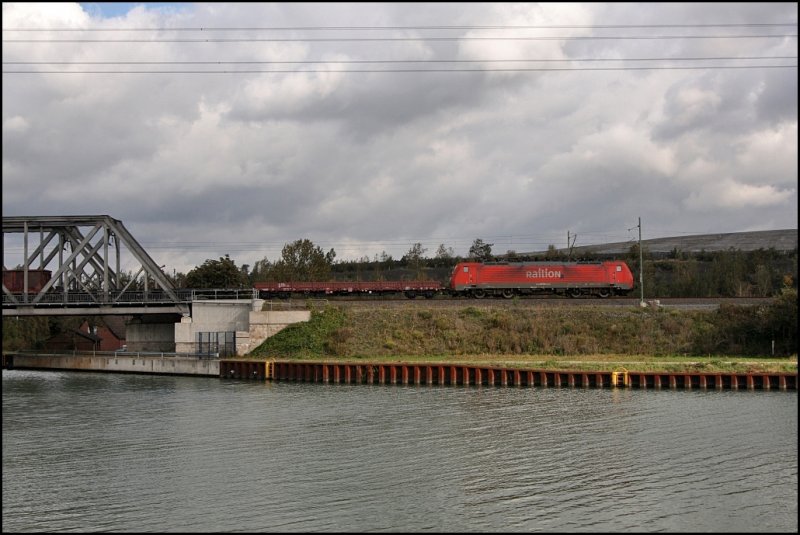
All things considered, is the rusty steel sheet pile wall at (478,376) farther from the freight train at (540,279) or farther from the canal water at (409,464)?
the freight train at (540,279)

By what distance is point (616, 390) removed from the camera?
42031mm

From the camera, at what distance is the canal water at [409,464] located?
19.4 metres

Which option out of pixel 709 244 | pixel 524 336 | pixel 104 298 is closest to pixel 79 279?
pixel 104 298

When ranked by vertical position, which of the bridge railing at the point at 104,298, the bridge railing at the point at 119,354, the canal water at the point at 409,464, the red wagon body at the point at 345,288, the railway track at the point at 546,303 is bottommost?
the canal water at the point at 409,464

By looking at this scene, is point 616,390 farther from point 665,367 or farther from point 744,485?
point 744,485

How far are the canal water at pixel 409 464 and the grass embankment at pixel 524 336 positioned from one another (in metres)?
12.2

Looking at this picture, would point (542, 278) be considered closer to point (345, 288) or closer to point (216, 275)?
Result: point (345, 288)

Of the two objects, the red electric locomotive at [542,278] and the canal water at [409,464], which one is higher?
the red electric locomotive at [542,278]

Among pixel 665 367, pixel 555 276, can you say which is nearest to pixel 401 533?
pixel 665 367

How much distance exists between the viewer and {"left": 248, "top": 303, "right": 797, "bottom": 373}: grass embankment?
51.7 meters

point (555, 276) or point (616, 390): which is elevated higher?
point (555, 276)

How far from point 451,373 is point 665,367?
1243 cm

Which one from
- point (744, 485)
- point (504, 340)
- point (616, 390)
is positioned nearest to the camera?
point (744, 485)

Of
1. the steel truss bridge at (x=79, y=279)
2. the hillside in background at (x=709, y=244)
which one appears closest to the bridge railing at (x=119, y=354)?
the steel truss bridge at (x=79, y=279)
